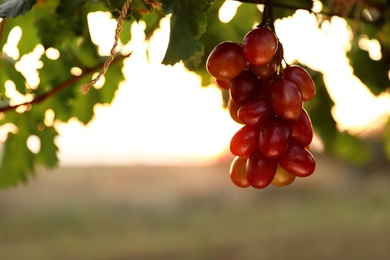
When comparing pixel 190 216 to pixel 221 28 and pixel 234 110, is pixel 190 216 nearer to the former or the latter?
pixel 221 28

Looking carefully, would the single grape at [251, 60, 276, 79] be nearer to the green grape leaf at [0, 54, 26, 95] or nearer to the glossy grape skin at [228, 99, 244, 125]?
the glossy grape skin at [228, 99, 244, 125]

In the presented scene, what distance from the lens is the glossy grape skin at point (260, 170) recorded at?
Result: 346 mm

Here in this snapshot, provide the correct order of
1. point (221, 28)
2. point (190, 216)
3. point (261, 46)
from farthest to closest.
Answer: point (190, 216), point (221, 28), point (261, 46)

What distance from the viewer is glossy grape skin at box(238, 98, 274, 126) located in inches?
13.8

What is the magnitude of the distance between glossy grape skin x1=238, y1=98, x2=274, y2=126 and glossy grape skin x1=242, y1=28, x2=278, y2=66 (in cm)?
2

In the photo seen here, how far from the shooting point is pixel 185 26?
1.13ft

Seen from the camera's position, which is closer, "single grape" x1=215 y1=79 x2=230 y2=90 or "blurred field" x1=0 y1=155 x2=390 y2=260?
"single grape" x1=215 y1=79 x2=230 y2=90

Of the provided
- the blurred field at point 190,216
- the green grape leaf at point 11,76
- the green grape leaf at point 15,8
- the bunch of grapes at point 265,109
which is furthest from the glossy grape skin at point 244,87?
the blurred field at point 190,216

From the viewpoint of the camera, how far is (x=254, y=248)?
7.82 ft

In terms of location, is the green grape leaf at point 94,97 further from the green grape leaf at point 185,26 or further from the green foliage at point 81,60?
the green grape leaf at point 185,26

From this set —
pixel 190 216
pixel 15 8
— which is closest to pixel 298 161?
pixel 15 8

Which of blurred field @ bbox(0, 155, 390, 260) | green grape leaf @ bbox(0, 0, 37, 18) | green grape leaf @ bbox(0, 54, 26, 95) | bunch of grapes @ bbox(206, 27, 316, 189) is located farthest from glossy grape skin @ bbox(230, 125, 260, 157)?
blurred field @ bbox(0, 155, 390, 260)

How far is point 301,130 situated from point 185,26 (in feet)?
0.27

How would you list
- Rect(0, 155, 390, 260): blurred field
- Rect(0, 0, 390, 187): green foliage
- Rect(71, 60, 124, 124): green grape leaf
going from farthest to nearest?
Rect(0, 155, 390, 260): blurred field → Rect(71, 60, 124, 124): green grape leaf → Rect(0, 0, 390, 187): green foliage
